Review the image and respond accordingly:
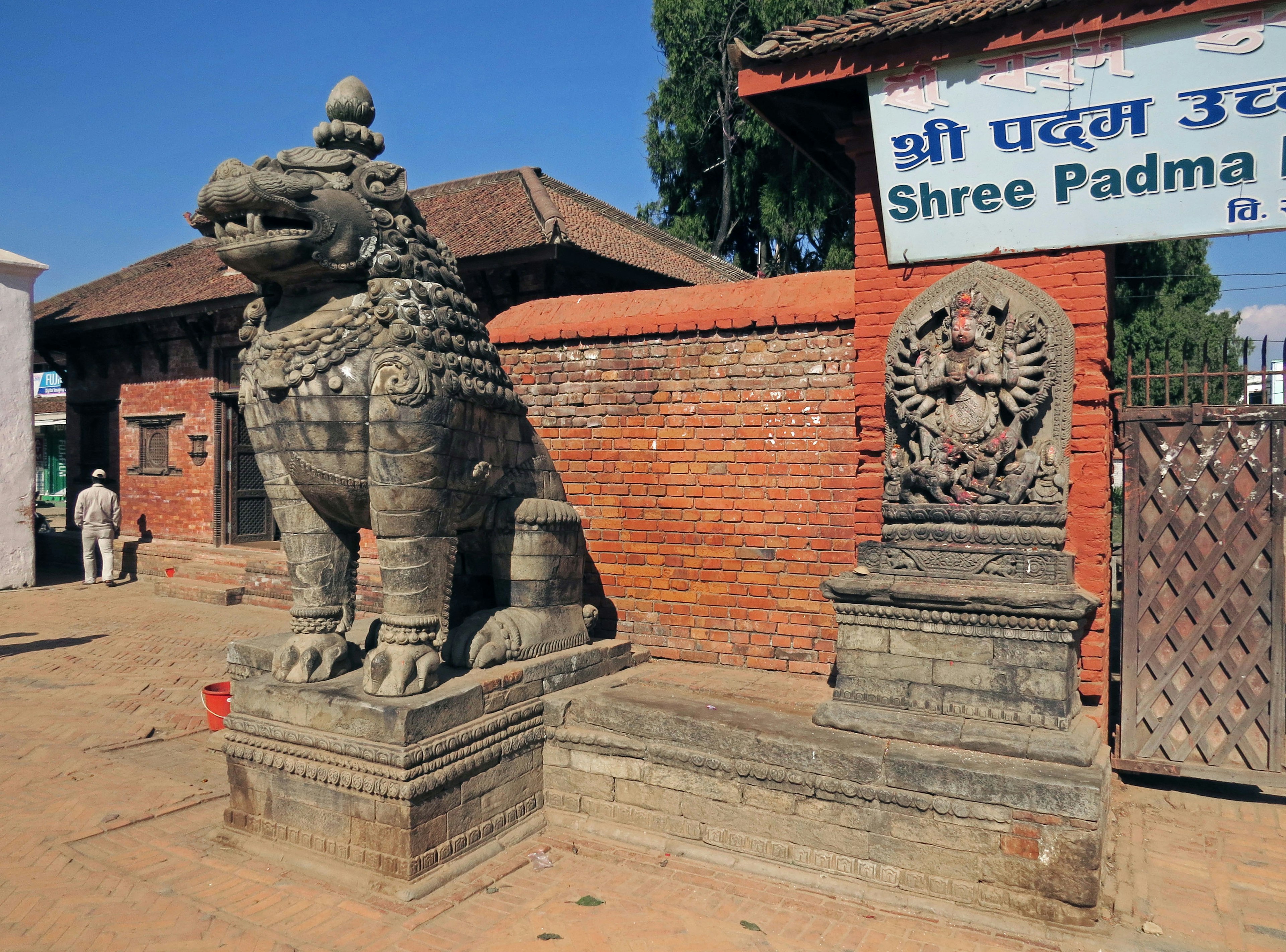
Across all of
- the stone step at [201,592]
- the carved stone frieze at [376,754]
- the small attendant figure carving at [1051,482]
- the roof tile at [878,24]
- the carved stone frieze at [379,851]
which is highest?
the roof tile at [878,24]

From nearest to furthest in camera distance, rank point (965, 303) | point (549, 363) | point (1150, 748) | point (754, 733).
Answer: point (754, 733)
point (965, 303)
point (1150, 748)
point (549, 363)

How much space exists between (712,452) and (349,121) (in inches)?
122

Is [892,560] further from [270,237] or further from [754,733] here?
[270,237]

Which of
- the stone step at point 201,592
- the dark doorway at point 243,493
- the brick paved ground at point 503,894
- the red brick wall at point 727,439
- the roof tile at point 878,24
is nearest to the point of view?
the brick paved ground at point 503,894

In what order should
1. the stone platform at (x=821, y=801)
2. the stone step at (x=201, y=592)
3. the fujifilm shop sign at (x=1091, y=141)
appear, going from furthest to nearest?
the stone step at (x=201, y=592), the fujifilm shop sign at (x=1091, y=141), the stone platform at (x=821, y=801)

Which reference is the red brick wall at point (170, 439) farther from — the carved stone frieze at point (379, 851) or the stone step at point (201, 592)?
the carved stone frieze at point (379, 851)

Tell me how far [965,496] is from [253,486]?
1219 cm

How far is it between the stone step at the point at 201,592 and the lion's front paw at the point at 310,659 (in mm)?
7616

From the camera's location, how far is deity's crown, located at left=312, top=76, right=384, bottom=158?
4402mm

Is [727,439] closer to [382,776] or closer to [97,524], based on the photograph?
[382,776]

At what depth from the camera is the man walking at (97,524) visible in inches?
525

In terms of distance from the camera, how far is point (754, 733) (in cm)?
434

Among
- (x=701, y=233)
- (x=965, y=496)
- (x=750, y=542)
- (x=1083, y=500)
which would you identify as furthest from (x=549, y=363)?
(x=701, y=233)

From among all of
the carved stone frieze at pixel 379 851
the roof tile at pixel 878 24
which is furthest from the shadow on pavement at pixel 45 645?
the roof tile at pixel 878 24
